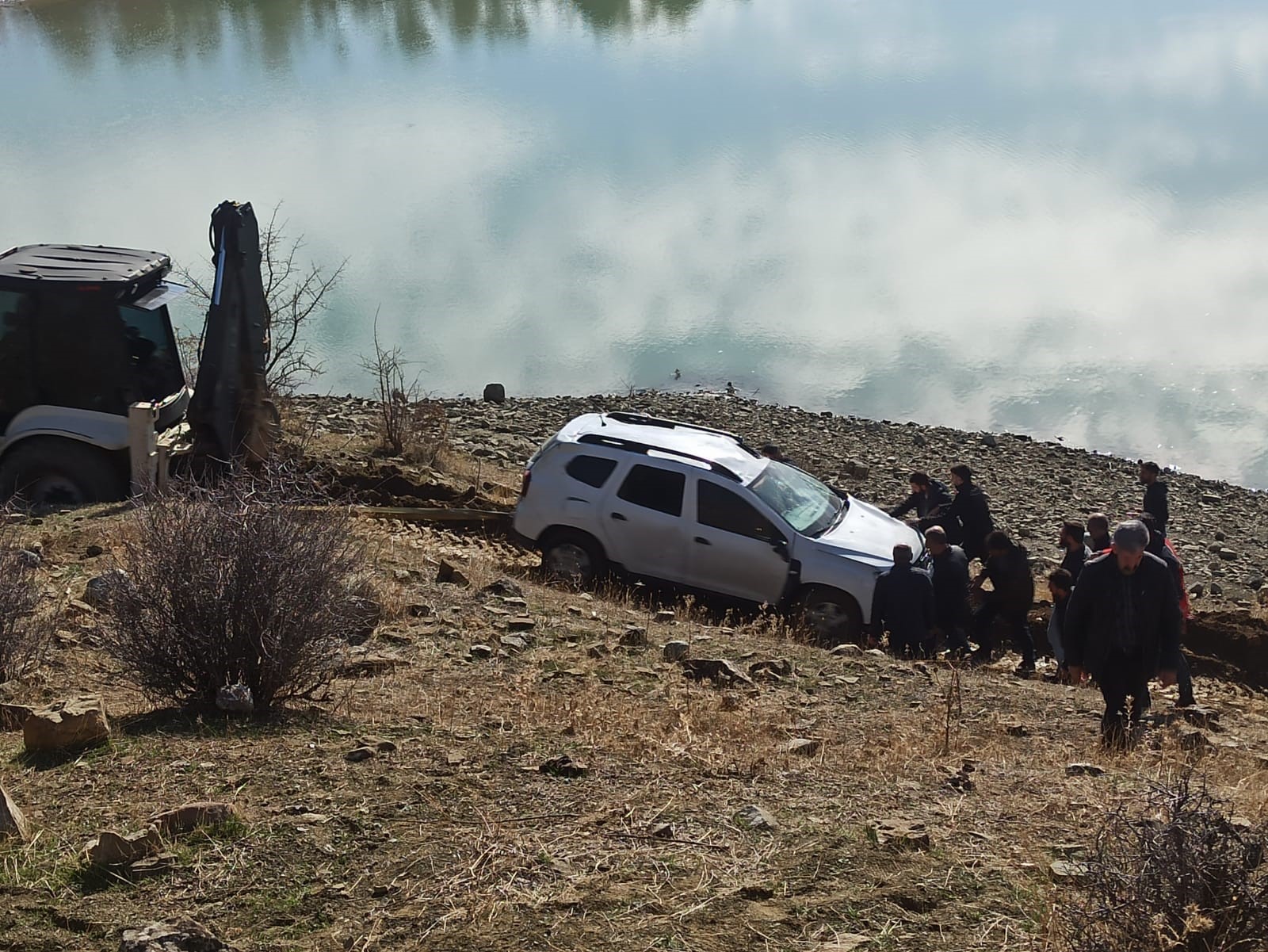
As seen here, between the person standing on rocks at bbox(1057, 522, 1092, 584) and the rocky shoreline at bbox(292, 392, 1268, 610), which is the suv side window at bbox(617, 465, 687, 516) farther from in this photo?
the rocky shoreline at bbox(292, 392, 1268, 610)

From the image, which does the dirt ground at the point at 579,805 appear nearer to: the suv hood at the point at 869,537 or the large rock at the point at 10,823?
the large rock at the point at 10,823

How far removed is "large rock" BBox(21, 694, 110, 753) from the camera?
598cm

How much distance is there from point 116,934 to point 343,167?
36.4 metres

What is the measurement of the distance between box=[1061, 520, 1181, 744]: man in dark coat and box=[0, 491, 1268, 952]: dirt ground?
0.43 metres

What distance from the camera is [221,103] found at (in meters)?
43.2

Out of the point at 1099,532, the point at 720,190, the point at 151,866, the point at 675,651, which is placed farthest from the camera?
the point at 720,190

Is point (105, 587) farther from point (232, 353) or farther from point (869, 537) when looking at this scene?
point (869, 537)

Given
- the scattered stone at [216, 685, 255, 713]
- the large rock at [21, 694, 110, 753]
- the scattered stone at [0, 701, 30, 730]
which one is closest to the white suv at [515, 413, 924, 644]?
the scattered stone at [216, 685, 255, 713]

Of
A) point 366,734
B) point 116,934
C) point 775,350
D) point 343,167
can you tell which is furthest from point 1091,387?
point 116,934

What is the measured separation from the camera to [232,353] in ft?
42.5

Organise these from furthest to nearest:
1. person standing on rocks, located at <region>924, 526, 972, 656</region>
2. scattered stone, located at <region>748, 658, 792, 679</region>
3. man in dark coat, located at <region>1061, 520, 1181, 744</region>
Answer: person standing on rocks, located at <region>924, 526, 972, 656</region>, scattered stone, located at <region>748, 658, 792, 679</region>, man in dark coat, located at <region>1061, 520, 1181, 744</region>

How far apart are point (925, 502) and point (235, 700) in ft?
28.2

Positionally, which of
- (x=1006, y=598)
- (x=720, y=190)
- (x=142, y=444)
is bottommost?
(x=1006, y=598)

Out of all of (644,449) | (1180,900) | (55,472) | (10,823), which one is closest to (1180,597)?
(644,449)
